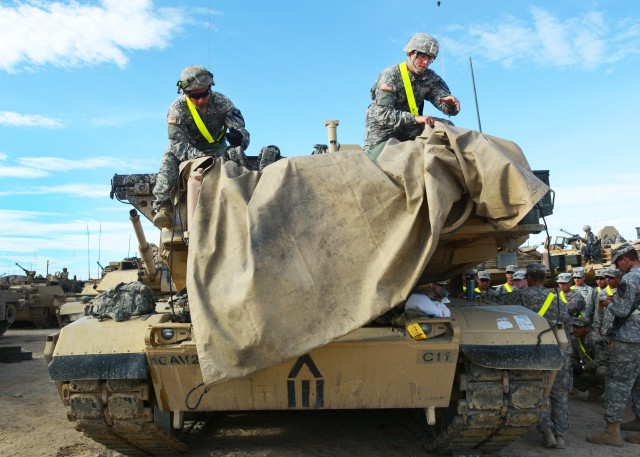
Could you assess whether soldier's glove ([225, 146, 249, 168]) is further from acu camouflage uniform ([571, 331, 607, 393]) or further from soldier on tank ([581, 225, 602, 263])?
soldier on tank ([581, 225, 602, 263])

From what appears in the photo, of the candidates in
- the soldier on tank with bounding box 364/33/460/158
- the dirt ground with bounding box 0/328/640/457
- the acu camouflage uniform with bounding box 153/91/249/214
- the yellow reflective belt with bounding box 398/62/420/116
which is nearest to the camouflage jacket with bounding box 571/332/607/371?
the dirt ground with bounding box 0/328/640/457

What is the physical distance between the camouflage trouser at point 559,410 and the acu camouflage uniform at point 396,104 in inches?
102

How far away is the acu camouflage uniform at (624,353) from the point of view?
250 inches

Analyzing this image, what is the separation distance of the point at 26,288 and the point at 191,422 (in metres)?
16.3

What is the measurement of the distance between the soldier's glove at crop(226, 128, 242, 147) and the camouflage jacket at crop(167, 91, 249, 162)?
0.01 metres

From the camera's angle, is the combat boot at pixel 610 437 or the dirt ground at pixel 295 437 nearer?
the dirt ground at pixel 295 437

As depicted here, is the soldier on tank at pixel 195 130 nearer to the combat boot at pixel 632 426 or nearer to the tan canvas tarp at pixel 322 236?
the tan canvas tarp at pixel 322 236

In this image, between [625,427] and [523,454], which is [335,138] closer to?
[523,454]

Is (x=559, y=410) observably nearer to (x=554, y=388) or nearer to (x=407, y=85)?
(x=554, y=388)

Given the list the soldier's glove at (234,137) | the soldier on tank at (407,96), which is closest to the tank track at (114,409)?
the soldier's glove at (234,137)

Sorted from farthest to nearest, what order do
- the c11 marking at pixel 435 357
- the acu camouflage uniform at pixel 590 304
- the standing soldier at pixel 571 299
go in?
the acu camouflage uniform at pixel 590 304
the standing soldier at pixel 571 299
the c11 marking at pixel 435 357

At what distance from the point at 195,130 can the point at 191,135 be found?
0.21 feet

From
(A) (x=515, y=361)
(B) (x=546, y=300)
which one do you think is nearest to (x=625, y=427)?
(B) (x=546, y=300)

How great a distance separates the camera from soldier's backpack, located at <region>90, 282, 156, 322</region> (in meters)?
4.99
